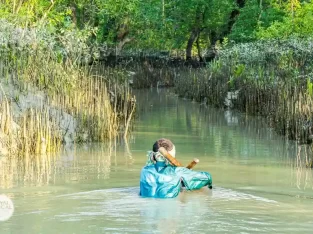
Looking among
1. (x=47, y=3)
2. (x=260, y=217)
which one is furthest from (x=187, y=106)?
(x=260, y=217)

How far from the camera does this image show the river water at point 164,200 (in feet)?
24.6

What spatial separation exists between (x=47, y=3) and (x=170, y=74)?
13.4m

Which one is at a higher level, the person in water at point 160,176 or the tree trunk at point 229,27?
the tree trunk at point 229,27

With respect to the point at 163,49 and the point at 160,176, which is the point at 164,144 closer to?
the point at 160,176

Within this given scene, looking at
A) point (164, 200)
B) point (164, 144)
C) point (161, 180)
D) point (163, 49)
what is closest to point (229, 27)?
point (163, 49)

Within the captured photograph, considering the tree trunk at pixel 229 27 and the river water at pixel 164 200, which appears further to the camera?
the tree trunk at pixel 229 27

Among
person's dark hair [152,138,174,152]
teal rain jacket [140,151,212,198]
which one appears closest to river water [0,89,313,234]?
teal rain jacket [140,151,212,198]

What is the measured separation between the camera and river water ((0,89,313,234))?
749 cm

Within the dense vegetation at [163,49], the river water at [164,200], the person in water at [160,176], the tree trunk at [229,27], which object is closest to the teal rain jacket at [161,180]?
the person in water at [160,176]

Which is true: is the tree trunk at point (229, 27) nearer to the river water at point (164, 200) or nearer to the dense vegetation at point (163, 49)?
the dense vegetation at point (163, 49)

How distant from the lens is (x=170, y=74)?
36.8 meters

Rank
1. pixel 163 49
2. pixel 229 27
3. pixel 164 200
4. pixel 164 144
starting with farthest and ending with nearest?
pixel 163 49, pixel 229 27, pixel 164 144, pixel 164 200

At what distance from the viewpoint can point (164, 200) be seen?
855 centimetres

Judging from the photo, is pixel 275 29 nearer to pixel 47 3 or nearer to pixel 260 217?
pixel 47 3
